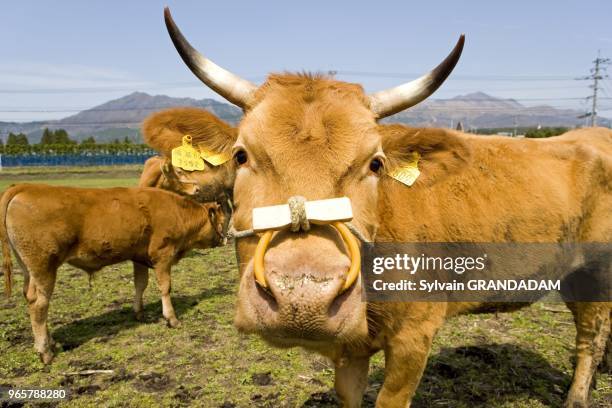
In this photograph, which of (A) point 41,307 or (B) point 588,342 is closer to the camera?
(B) point 588,342

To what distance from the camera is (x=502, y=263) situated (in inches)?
150

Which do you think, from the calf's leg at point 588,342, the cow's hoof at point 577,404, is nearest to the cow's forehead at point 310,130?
the calf's leg at point 588,342

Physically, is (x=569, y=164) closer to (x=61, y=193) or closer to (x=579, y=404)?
(x=579, y=404)

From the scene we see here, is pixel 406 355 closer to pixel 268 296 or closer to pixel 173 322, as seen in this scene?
pixel 268 296

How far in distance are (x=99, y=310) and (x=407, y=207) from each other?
5976mm

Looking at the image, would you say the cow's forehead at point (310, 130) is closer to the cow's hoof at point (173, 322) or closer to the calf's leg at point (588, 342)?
the calf's leg at point (588, 342)

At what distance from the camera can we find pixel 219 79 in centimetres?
289

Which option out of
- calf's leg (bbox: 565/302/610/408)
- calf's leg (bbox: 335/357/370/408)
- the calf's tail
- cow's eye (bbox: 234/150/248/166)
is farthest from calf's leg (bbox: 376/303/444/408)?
the calf's tail

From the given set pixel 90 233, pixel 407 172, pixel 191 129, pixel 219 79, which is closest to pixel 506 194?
pixel 407 172

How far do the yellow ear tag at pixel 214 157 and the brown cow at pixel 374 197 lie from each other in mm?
150

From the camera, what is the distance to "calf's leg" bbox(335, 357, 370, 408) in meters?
3.70

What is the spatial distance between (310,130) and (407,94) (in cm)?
95

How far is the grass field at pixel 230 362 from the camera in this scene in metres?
4.47

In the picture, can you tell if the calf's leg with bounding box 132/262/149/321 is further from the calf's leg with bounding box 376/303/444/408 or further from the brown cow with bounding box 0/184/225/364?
the calf's leg with bounding box 376/303/444/408
